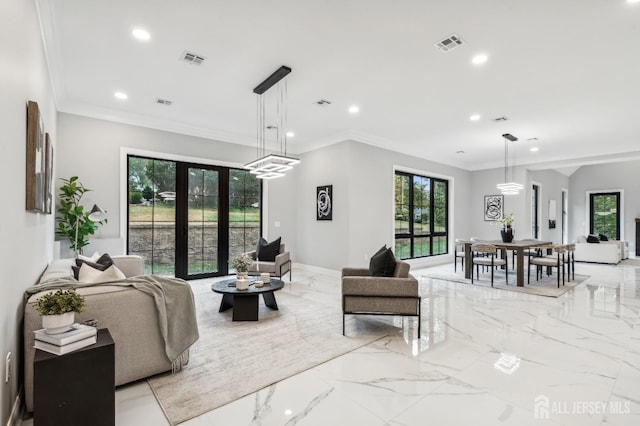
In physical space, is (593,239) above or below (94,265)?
below

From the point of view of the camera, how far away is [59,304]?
1.84 metres

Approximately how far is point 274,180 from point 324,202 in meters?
1.37

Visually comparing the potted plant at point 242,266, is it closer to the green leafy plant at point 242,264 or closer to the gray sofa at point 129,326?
the green leafy plant at point 242,264

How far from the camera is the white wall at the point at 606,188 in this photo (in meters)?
11.3

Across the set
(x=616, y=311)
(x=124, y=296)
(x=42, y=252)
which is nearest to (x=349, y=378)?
(x=124, y=296)

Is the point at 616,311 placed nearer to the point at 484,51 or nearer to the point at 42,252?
the point at 484,51

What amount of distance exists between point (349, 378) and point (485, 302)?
3.28m

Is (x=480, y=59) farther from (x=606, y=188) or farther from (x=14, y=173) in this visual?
(x=606, y=188)

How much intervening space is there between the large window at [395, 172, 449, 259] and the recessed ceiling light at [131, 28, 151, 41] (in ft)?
20.0

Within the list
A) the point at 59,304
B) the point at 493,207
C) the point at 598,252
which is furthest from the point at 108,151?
the point at 598,252

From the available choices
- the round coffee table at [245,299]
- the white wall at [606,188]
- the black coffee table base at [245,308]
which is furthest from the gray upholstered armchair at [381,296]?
the white wall at [606,188]

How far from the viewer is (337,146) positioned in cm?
681

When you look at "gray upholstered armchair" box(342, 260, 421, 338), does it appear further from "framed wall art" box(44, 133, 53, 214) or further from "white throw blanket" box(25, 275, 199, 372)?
"framed wall art" box(44, 133, 53, 214)

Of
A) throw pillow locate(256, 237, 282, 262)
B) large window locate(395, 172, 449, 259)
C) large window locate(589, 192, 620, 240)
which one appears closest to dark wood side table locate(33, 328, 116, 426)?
throw pillow locate(256, 237, 282, 262)
